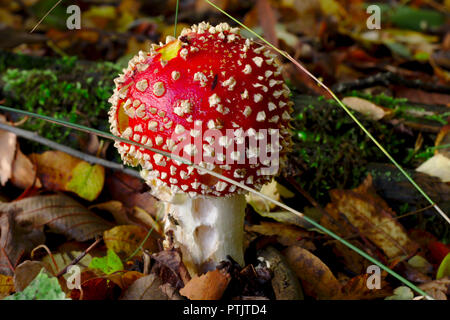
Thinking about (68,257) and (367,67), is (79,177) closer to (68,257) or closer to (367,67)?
(68,257)

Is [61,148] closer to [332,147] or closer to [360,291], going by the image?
[332,147]

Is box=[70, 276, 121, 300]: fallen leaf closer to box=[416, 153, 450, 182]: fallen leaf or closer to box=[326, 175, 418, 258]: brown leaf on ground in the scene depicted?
box=[326, 175, 418, 258]: brown leaf on ground

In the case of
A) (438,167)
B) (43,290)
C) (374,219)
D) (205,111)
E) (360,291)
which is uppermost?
(205,111)

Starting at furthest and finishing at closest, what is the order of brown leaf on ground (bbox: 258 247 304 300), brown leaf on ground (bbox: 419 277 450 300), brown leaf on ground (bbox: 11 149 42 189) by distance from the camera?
1. brown leaf on ground (bbox: 11 149 42 189)
2. brown leaf on ground (bbox: 258 247 304 300)
3. brown leaf on ground (bbox: 419 277 450 300)

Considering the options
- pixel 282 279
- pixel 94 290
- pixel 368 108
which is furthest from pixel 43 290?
pixel 368 108

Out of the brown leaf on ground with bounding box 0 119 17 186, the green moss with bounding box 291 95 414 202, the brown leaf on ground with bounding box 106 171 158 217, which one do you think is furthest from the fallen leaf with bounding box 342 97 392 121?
the brown leaf on ground with bounding box 0 119 17 186

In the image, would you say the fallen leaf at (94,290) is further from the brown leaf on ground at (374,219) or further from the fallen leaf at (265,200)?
the brown leaf on ground at (374,219)

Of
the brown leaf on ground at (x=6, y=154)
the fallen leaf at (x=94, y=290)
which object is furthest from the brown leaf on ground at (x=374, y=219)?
the brown leaf on ground at (x=6, y=154)

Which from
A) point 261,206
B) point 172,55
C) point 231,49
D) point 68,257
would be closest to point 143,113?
point 172,55
